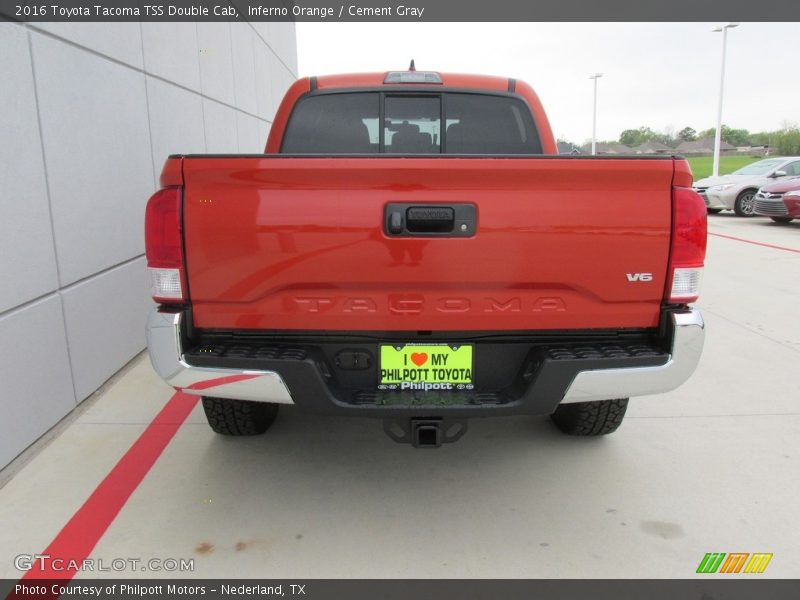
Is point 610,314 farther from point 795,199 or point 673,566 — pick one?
point 795,199

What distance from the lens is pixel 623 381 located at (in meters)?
2.28

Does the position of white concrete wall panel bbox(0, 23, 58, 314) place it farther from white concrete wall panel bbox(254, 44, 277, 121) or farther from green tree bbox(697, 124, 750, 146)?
green tree bbox(697, 124, 750, 146)

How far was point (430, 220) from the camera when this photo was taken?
86.4 inches

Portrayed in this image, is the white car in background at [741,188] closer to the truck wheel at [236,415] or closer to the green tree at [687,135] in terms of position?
the truck wheel at [236,415]

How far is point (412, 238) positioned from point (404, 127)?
1682 mm

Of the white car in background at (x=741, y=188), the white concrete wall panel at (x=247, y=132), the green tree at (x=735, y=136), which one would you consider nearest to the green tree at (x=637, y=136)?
the green tree at (x=735, y=136)

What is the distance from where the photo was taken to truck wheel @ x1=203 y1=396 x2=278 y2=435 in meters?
3.12

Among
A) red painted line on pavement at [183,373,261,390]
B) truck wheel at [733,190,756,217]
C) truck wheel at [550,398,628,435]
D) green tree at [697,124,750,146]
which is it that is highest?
green tree at [697,124,750,146]

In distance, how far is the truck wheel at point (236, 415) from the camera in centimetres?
312

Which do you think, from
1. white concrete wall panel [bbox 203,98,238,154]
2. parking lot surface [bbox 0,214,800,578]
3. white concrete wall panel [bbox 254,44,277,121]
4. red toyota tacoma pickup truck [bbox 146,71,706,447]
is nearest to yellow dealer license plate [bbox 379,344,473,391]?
red toyota tacoma pickup truck [bbox 146,71,706,447]

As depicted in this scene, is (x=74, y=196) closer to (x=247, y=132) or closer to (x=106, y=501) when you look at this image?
(x=106, y=501)

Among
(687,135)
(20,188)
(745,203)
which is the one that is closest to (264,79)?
Result: (20,188)

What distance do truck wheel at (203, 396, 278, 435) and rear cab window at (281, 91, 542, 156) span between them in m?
1.54
